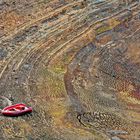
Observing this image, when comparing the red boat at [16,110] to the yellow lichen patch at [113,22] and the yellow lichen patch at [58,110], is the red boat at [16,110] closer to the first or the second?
the yellow lichen patch at [58,110]

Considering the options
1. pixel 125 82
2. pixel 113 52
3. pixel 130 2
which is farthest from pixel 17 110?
pixel 130 2

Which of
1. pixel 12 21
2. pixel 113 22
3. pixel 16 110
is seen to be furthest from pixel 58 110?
pixel 113 22

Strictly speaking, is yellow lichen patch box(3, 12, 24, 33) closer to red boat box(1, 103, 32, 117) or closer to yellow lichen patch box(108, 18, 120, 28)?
yellow lichen patch box(108, 18, 120, 28)

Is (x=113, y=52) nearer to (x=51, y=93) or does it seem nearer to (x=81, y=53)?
(x=81, y=53)

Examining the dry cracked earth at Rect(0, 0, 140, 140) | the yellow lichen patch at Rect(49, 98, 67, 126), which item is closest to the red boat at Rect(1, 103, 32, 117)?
the dry cracked earth at Rect(0, 0, 140, 140)

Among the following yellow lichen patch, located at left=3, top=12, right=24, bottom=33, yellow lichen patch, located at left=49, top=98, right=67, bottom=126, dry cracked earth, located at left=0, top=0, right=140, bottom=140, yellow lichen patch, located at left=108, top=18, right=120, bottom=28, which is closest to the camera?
dry cracked earth, located at left=0, top=0, right=140, bottom=140

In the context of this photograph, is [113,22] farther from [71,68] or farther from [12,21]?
[12,21]

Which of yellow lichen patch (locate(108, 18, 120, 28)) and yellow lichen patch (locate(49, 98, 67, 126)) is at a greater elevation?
yellow lichen patch (locate(108, 18, 120, 28))
